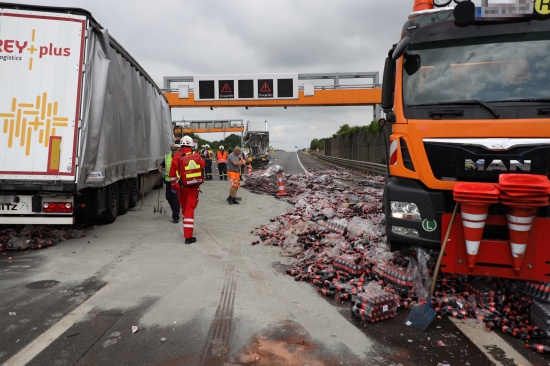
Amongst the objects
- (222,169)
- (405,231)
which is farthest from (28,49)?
(222,169)

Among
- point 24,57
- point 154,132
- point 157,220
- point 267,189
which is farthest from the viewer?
point 267,189

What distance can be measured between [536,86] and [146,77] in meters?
9.60

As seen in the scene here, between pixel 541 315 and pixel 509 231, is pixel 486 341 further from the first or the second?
pixel 509 231

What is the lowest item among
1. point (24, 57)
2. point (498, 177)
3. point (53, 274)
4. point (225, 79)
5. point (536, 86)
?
point (53, 274)

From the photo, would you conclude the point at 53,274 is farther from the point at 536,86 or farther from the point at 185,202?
the point at 536,86

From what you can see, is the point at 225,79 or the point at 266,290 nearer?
the point at 266,290

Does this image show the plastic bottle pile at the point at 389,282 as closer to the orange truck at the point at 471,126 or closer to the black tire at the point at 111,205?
the orange truck at the point at 471,126

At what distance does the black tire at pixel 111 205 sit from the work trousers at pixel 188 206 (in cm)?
172

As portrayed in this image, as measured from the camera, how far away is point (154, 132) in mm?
12281

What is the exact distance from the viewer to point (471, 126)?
4.00 m

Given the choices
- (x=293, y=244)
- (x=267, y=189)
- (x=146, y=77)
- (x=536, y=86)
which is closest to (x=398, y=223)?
(x=536, y=86)

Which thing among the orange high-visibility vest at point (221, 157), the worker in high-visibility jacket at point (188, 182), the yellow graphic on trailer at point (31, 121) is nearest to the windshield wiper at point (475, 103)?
the worker in high-visibility jacket at point (188, 182)

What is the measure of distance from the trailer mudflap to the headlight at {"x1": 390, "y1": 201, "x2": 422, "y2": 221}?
0.28 m

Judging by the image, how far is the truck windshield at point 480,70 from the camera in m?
4.11
